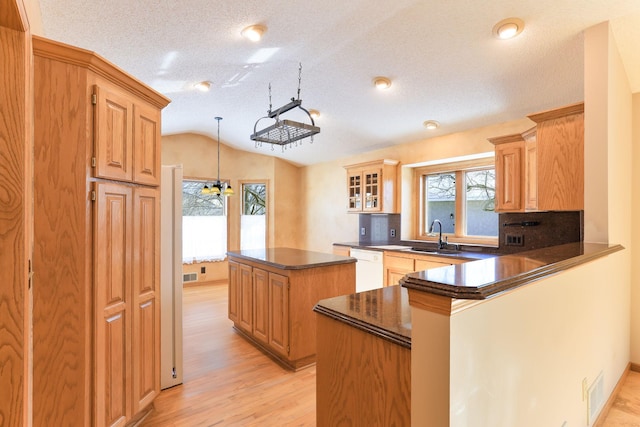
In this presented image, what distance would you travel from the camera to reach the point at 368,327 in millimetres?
1236

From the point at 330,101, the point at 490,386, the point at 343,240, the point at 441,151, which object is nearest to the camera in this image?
the point at 490,386

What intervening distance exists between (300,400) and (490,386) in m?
1.68

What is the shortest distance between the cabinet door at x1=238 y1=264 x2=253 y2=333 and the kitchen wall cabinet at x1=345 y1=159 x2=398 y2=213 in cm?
239

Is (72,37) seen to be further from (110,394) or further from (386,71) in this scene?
(386,71)

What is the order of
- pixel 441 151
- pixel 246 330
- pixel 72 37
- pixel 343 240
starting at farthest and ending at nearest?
pixel 343 240 < pixel 441 151 < pixel 246 330 < pixel 72 37

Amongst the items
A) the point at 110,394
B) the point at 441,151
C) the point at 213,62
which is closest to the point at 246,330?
the point at 110,394

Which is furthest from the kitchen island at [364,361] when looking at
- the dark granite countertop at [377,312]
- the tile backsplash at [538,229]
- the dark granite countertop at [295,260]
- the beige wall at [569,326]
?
the tile backsplash at [538,229]

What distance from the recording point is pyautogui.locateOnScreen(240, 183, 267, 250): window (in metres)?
6.64

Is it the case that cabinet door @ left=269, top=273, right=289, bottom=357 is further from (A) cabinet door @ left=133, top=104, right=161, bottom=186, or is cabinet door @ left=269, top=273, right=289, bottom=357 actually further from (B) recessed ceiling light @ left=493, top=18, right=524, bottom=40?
(B) recessed ceiling light @ left=493, top=18, right=524, bottom=40

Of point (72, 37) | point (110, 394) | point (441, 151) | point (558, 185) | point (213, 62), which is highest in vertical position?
point (213, 62)

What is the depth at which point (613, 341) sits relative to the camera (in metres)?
2.26

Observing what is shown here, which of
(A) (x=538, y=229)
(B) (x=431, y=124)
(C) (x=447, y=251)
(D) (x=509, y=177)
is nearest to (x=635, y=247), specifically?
(A) (x=538, y=229)

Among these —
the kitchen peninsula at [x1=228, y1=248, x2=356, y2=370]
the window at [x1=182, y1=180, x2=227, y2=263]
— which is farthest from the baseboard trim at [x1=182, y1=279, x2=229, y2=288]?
the kitchen peninsula at [x1=228, y1=248, x2=356, y2=370]

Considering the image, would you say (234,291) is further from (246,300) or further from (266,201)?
(266,201)
